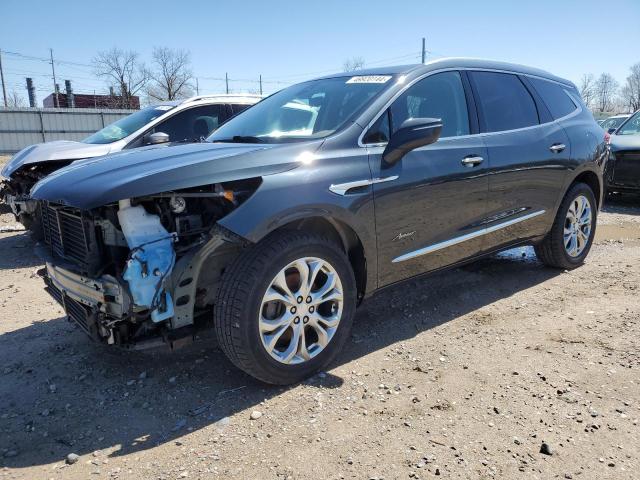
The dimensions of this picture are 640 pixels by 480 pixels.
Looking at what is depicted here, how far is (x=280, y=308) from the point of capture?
2.91 m

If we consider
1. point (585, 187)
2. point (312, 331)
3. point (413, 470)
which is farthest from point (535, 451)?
point (585, 187)

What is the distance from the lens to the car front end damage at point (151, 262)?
8.40 ft

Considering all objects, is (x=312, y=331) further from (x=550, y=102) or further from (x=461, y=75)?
(x=550, y=102)

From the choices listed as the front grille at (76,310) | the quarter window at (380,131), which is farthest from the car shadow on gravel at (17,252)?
the quarter window at (380,131)

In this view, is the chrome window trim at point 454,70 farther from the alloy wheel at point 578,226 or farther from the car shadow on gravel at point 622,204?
the car shadow on gravel at point 622,204

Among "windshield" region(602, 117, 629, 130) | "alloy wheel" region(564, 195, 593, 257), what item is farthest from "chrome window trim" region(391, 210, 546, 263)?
"windshield" region(602, 117, 629, 130)

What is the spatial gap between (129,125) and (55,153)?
109 cm

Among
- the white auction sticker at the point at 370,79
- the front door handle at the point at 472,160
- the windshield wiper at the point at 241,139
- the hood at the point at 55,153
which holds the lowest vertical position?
the front door handle at the point at 472,160

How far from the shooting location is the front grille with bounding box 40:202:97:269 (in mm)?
2719

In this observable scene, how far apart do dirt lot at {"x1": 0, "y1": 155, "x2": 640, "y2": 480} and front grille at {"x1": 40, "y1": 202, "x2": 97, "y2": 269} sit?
30.5 inches

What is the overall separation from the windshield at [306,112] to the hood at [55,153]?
118 inches

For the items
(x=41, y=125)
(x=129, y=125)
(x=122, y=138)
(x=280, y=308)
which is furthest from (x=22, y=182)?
(x=41, y=125)

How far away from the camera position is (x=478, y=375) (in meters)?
3.05

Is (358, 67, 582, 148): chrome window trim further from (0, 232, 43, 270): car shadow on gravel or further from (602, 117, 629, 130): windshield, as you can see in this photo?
(602, 117, 629, 130): windshield
